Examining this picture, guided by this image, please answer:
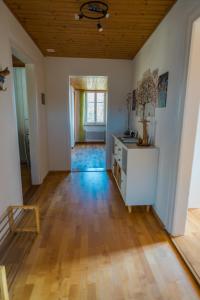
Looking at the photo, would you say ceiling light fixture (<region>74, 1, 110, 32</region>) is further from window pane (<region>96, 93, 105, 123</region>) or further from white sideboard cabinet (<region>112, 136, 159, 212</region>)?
window pane (<region>96, 93, 105, 123</region>)

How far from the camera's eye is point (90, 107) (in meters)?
7.89

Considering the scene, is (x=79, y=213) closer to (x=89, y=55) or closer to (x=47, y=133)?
(x=47, y=133)

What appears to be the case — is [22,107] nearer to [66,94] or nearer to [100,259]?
[66,94]

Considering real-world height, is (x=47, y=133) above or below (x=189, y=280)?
above

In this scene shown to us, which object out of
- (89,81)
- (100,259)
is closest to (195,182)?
(100,259)

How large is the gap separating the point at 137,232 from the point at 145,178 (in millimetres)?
679

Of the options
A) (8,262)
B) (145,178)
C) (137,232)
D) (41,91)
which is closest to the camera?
(8,262)

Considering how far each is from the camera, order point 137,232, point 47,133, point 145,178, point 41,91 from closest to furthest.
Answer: point 137,232 < point 145,178 < point 41,91 < point 47,133

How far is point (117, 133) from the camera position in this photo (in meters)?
4.22

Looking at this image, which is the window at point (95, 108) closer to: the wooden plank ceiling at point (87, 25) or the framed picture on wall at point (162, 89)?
the wooden plank ceiling at point (87, 25)

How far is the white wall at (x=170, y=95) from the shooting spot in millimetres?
1729

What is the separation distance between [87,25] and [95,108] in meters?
5.50

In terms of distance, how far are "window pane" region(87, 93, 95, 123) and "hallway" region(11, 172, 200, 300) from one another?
18.7 ft

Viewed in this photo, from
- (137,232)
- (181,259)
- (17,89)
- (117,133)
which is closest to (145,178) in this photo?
(137,232)
